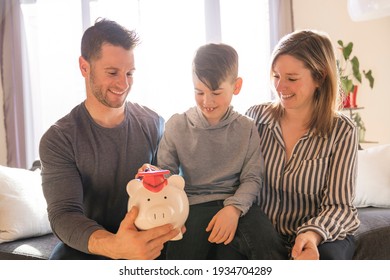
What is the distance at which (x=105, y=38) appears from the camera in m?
1.26

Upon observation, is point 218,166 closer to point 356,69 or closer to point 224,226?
point 224,226

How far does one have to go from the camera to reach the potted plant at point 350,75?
2650 mm

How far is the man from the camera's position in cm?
121

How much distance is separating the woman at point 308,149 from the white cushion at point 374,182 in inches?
24.3

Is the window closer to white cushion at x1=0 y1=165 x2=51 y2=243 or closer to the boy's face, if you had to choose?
white cushion at x1=0 y1=165 x2=51 y2=243

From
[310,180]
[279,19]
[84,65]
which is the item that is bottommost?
[310,180]

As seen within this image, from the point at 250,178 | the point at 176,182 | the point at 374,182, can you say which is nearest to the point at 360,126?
the point at 374,182

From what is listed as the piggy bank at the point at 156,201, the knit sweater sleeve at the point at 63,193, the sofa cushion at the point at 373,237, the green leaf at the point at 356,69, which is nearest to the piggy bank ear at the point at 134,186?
the piggy bank at the point at 156,201

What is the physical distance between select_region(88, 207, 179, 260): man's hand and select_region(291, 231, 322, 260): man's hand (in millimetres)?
273

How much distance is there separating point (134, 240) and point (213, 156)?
35 centimetres

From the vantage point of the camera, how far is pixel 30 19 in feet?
10.1

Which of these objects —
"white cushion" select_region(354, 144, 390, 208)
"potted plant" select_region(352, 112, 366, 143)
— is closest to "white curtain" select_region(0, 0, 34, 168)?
"potted plant" select_region(352, 112, 366, 143)

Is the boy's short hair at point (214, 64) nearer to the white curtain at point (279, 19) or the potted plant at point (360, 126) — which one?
the potted plant at point (360, 126)
